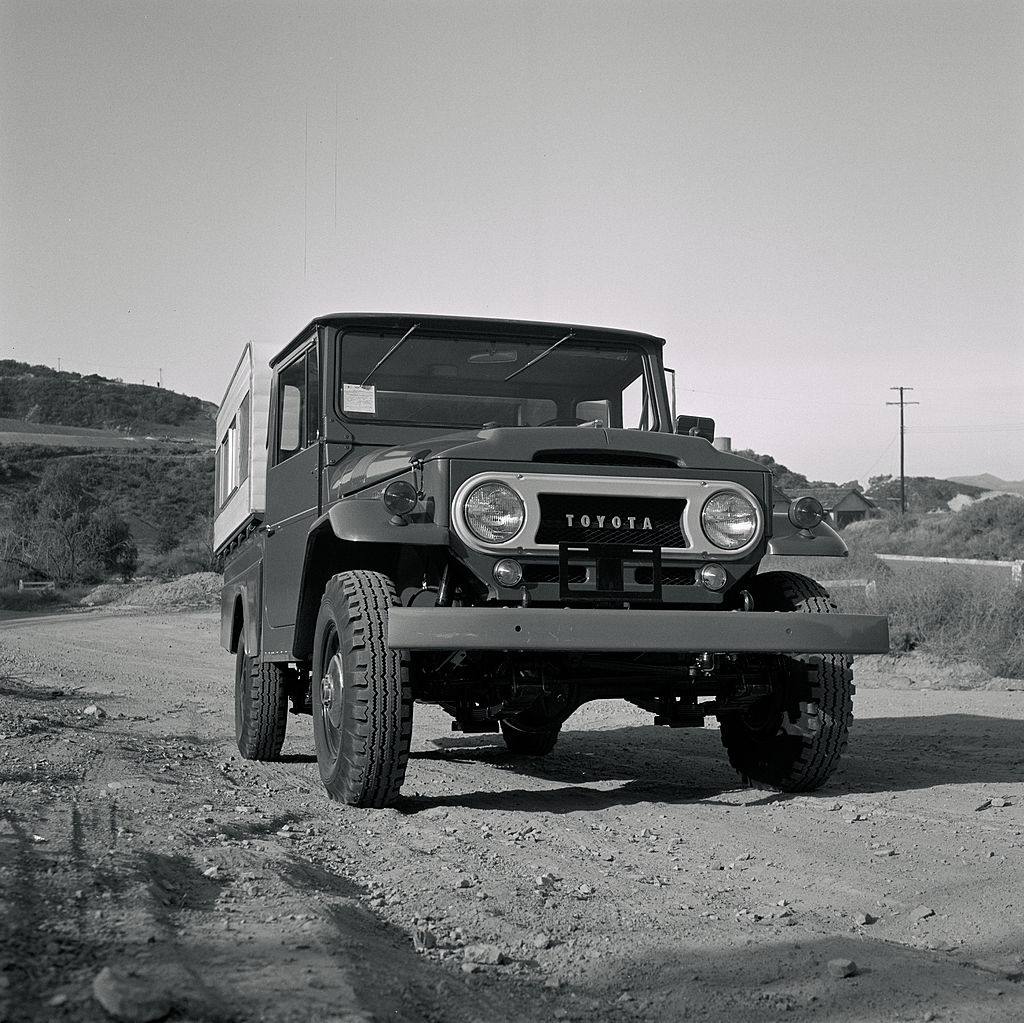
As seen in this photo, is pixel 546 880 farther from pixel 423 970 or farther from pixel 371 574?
pixel 371 574

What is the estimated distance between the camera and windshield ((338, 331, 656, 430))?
659cm

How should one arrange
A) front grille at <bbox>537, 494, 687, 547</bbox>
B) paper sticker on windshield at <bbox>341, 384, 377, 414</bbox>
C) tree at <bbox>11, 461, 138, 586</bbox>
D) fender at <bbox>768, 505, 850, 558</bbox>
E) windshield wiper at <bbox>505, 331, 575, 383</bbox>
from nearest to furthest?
front grille at <bbox>537, 494, 687, 547</bbox>
fender at <bbox>768, 505, 850, 558</bbox>
paper sticker on windshield at <bbox>341, 384, 377, 414</bbox>
windshield wiper at <bbox>505, 331, 575, 383</bbox>
tree at <bbox>11, 461, 138, 586</bbox>

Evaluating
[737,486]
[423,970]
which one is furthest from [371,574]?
[423,970]

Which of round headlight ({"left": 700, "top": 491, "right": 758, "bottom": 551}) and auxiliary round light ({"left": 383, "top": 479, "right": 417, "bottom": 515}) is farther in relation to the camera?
round headlight ({"left": 700, "top": 491, "right": 758, "bottom": 551})

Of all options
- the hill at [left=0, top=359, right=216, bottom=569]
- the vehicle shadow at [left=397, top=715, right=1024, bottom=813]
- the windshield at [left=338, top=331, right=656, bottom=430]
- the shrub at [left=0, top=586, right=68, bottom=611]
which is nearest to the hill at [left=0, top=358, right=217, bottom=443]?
the hill at [left=0, top=359, right=216, bottom=569]

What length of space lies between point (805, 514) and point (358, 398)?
2.42 metres

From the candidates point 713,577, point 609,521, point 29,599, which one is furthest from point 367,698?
point 29,599

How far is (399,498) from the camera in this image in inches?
207

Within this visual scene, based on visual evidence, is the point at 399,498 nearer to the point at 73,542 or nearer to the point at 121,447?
the point at 73,542

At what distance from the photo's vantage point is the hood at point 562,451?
17.9 ft

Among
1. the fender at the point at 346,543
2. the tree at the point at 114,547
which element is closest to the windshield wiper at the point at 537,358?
the fender at the point at 346,543

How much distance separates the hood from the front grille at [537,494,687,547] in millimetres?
205

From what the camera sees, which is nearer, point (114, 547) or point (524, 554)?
point (524, 554)

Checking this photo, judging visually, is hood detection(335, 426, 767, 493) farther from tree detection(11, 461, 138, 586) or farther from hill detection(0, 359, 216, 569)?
hill detection(0, 359, 216, 569)
